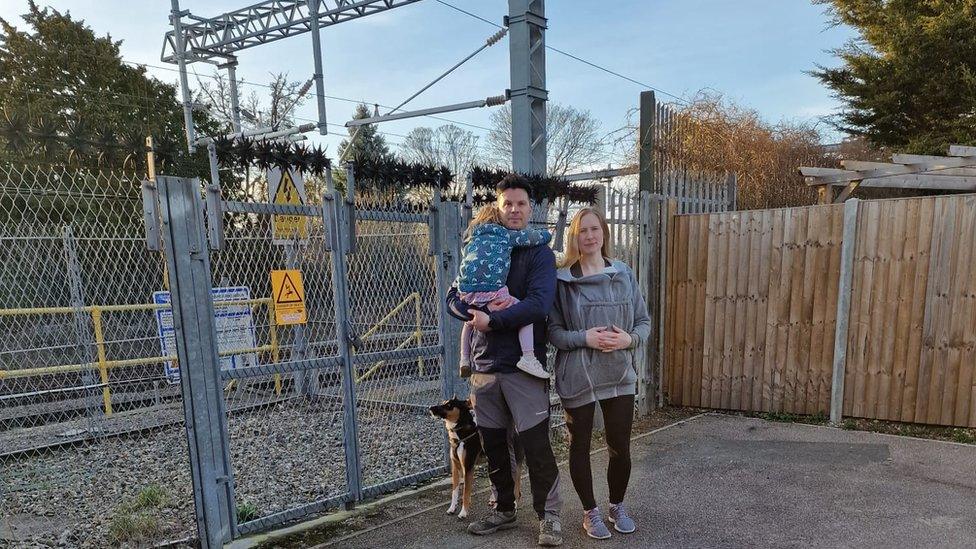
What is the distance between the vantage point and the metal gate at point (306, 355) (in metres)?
3.07

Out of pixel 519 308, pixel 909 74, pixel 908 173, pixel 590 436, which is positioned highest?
pixel 909 74

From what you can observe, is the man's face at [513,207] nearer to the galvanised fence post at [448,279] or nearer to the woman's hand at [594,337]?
the woman's hand at [594,337]

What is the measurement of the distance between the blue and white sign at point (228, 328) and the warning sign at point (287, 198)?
1.81 ft

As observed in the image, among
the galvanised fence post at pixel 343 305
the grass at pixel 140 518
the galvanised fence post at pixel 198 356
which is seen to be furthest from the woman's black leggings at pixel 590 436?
the grass at pixel 140 518

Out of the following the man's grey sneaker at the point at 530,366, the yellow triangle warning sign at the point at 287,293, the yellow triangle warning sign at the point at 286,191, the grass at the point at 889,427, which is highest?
the yellow triangle warning sign at the point at 286,191

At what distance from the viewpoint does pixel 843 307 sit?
5.31 metres

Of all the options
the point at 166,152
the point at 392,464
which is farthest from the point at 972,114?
the point at 166,152

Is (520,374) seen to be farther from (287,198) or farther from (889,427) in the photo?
(889,427)

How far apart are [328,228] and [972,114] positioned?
44.5ft

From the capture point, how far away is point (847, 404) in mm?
5363

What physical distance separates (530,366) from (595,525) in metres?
1.08

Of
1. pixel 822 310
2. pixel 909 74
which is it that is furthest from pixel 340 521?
pixel 909 74

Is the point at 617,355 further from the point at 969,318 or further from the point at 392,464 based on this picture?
the point at 969,318

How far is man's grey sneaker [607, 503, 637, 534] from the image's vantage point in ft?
11.1
